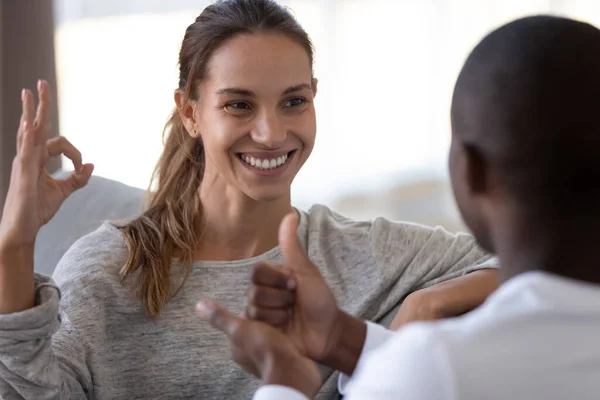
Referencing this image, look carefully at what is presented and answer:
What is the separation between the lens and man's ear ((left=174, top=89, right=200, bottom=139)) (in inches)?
76.4

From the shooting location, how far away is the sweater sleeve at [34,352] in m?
1.50

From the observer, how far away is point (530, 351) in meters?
0.84

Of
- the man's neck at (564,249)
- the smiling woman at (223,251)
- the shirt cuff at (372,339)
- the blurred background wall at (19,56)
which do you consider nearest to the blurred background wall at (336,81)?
the blurred background wall at (19,56)

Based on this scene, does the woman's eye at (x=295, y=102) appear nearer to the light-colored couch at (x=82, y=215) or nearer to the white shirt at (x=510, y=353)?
the light-colored couch at (x=82, y=215)

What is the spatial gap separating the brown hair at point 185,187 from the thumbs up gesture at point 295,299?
632 mm

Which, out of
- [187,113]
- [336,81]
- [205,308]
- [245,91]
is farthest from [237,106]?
[336,81]

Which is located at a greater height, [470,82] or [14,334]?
[470,82]

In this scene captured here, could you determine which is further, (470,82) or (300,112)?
(300,112)

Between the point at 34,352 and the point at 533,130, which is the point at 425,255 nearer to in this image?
the point at 34,352

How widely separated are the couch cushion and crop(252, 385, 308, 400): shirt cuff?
1178 millimetres

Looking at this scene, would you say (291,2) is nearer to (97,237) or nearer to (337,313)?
(97,237)

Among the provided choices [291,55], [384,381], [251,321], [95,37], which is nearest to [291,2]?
[95,37]

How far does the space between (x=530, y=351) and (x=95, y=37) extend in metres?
2.63

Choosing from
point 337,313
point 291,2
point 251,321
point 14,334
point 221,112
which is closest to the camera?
point 251,321
